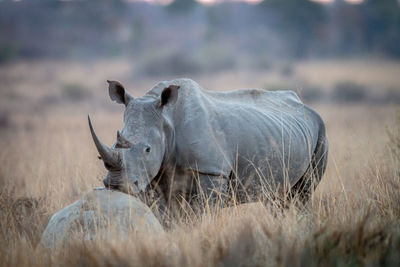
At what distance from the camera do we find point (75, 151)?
949 cm

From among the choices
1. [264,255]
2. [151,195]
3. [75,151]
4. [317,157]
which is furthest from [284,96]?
[75,151]

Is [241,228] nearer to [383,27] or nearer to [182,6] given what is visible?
[383,27]

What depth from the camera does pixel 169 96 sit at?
15.2ft

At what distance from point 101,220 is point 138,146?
774mm

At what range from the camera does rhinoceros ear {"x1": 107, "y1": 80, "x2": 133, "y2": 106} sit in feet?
15.7

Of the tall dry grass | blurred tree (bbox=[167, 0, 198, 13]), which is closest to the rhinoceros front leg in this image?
the tall dry grass

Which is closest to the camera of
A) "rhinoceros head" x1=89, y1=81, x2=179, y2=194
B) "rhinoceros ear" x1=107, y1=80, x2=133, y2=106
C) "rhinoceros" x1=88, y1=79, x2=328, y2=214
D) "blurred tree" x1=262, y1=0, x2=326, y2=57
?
"rhinoceros head" x1=89, y1=81, x2=179, y2=194

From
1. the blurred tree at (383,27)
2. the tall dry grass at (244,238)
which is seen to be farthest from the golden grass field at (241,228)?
the blurred tree at (383,27)

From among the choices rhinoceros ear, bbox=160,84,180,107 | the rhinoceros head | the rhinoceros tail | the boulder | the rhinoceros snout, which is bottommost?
the rhinoceros tail

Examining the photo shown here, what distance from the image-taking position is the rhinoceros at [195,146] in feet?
14.1

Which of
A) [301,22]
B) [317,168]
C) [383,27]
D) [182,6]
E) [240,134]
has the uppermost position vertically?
[182,6]

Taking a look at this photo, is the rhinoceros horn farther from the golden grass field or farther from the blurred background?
the blurred background

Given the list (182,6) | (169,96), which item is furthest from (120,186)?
(182,6)

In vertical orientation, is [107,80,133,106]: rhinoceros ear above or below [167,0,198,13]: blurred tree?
below
